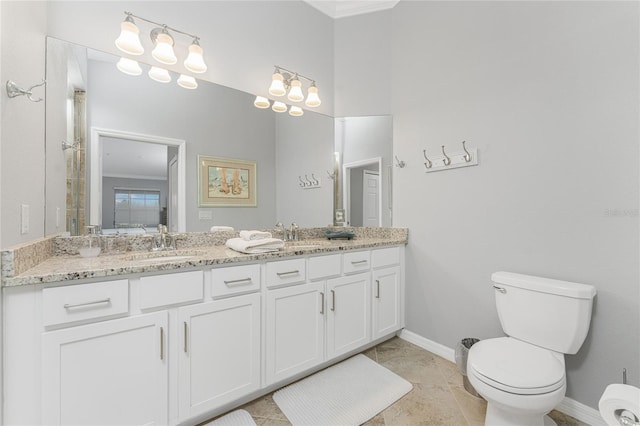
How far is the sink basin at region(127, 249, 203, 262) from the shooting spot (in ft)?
5.05

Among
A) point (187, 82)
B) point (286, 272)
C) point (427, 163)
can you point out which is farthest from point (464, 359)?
point (187, 82)

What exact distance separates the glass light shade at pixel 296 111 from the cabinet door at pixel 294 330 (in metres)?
1.50

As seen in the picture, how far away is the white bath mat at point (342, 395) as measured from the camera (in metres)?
1.54

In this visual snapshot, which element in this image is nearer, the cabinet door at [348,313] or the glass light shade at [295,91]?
the cabinet door at [348,313]

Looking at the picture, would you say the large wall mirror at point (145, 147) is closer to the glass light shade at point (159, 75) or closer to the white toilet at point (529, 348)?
the glass light shade at point (159, 75)

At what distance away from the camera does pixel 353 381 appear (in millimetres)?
1847

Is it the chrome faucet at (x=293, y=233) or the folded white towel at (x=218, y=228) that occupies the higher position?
the folded white towel at (x=218, y=228)

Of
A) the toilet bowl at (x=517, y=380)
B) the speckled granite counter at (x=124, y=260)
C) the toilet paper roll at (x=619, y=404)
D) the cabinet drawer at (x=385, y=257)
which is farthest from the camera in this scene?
the cabinet drawer at (x=385, y=257)

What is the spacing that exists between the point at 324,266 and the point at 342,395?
30.7 inches

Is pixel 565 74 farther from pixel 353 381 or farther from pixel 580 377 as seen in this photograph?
pixel 353 381

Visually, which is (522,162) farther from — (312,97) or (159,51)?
(159,51)

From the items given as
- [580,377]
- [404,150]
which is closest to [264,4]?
[404,150]

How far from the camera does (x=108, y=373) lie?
3.77 ft

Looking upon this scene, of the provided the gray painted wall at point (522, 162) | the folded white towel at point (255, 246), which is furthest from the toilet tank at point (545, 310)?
the folded white towel at point (255, 246)
